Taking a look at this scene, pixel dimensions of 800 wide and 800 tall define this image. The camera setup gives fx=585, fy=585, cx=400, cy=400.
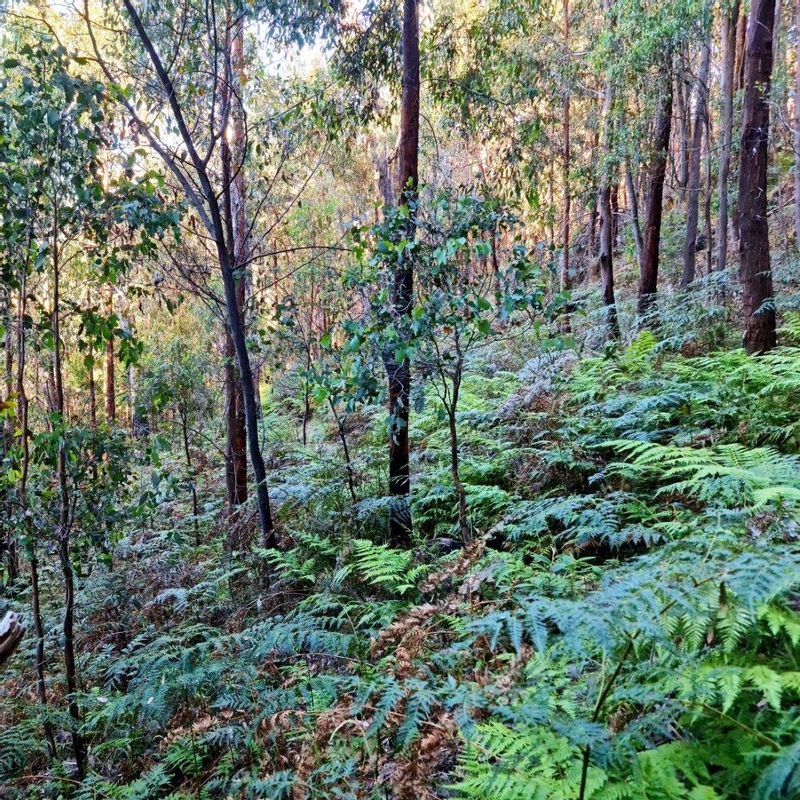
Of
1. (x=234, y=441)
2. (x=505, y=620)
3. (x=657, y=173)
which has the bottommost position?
(x=505, y=620)

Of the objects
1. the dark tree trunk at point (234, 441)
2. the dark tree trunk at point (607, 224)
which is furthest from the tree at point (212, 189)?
the dark tree trunk at point (607, 224)

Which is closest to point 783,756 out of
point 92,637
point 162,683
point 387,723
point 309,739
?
point 387,723

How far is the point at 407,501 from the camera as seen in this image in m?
5.04

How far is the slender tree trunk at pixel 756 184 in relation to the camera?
18.5ft

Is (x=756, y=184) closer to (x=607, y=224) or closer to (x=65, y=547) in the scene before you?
(x=607, y=224)

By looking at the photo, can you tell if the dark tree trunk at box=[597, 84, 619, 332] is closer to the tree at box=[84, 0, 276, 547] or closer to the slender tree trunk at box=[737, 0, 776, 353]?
the slender tree trunk at box=[737, 0, 776, 353]

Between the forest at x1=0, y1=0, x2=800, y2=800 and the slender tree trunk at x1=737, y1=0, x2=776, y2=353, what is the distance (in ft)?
0.09

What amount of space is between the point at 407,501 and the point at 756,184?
4.57 metres

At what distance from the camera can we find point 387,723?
2.41 metres

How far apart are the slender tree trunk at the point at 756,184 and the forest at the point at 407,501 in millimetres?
27

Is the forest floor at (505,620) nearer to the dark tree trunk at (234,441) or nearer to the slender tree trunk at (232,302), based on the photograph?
the slender tree trunk at (232,302)

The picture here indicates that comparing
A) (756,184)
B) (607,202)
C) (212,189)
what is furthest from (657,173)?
(212,189)

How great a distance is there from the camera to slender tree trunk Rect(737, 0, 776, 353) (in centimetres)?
563

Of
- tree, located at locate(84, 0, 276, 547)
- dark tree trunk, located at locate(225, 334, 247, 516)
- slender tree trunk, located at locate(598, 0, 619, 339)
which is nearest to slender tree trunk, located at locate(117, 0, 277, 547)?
tree, located at locate(84, 0, 276, 547)
